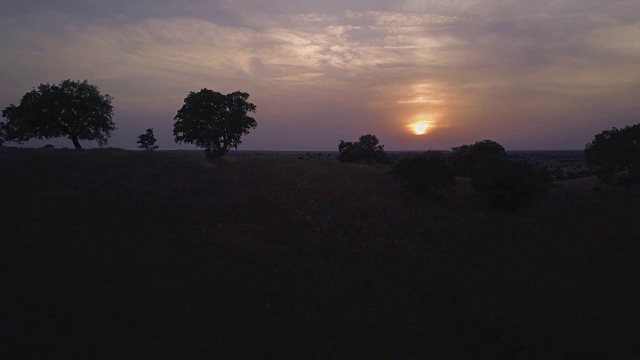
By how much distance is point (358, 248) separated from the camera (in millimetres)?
22953

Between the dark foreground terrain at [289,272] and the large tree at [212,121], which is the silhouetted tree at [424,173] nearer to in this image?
the dark foreground terrain at [289,272]

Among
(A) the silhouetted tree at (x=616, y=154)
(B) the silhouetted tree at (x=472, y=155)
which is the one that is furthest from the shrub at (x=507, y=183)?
(B) the silhouetted tree at (x=472, y=155)

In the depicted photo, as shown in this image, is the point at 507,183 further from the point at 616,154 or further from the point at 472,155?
the point at 472,155

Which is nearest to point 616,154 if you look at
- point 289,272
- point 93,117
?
point 289,272

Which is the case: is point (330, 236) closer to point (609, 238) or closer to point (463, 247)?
point (463, 247)

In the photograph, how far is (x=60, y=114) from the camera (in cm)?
4422

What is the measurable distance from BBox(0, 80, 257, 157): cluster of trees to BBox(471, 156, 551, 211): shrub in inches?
969

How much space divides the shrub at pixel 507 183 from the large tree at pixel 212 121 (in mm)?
26289

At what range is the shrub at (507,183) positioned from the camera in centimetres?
Result: 3194

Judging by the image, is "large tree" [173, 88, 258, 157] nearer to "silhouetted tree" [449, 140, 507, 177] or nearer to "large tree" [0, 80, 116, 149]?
"large tree" [0, 80, 116, 149]

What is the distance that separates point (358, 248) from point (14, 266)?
1391 cm

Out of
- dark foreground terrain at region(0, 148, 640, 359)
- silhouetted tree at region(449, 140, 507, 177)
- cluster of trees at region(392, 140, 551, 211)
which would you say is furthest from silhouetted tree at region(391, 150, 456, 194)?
silhouetted tree at region(449, 140, 507, 177)

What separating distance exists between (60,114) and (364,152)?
121ft

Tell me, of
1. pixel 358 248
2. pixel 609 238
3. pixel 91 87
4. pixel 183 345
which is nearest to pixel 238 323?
pixel 183 345
